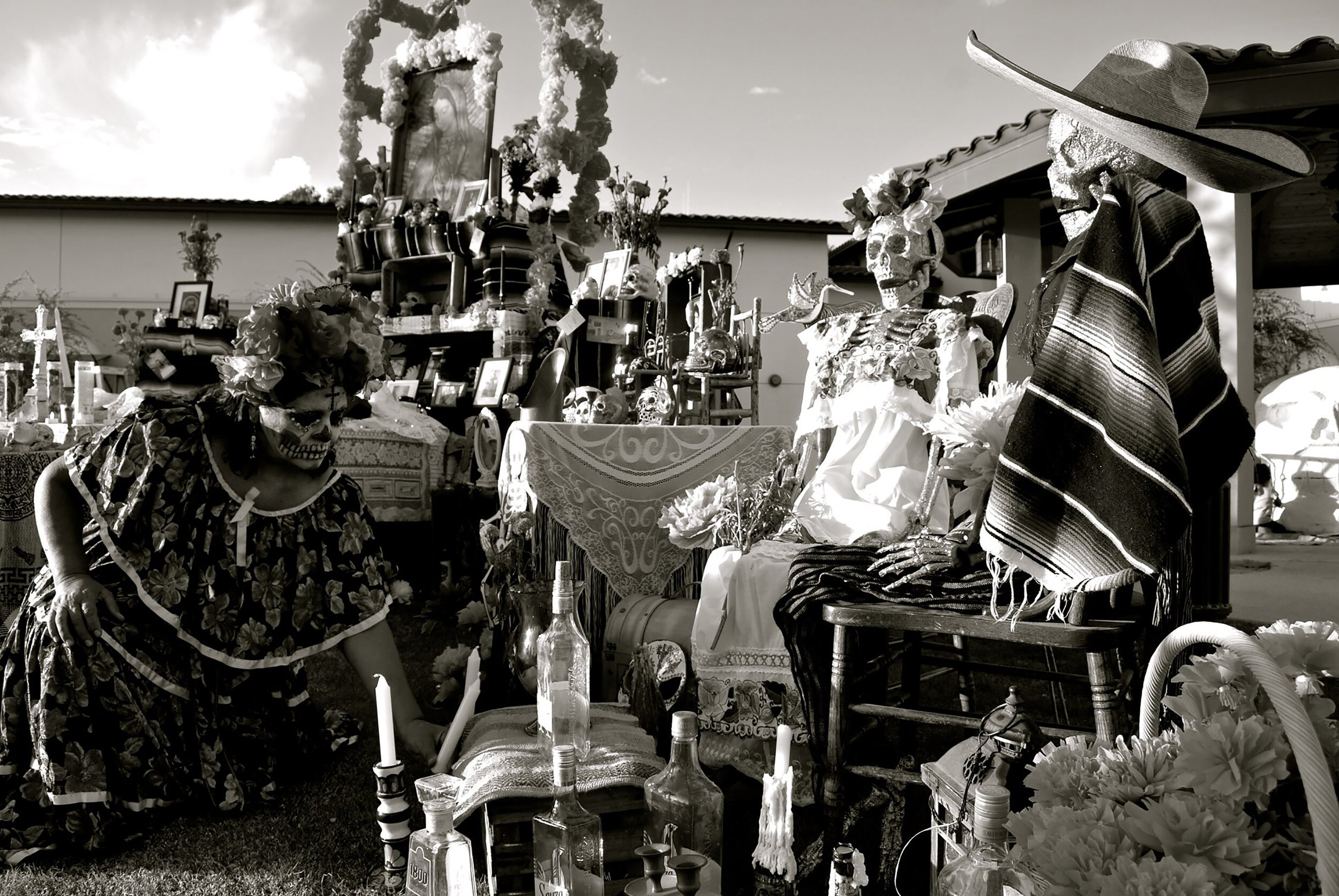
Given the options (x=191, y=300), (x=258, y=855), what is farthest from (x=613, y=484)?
(x=191, y=300)

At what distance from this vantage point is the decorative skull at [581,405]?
4.78 meters

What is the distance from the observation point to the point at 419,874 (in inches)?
63.4

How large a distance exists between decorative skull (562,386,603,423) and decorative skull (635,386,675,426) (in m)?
0.24

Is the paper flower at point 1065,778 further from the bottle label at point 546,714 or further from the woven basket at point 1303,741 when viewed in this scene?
the bottle label at point 546,714

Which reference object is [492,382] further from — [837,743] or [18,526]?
[837,743]

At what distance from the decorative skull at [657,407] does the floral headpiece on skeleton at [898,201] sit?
1.65m

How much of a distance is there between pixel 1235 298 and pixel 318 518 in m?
7.57

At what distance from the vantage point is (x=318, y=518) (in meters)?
3.14

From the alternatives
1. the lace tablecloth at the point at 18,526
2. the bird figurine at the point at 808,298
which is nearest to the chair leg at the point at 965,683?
the bird figurine at the point at 808,298

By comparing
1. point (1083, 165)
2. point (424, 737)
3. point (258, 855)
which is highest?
point (1083, 165)

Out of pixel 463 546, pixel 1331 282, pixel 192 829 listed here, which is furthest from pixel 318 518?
pixel 1331 282

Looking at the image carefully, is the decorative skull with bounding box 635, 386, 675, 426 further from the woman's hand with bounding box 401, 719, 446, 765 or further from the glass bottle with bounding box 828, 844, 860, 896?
the glass bottle with bounding box 828, 844, 860, 896

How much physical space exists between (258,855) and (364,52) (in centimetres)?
1117

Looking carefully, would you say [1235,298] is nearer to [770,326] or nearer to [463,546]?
[770,326]
